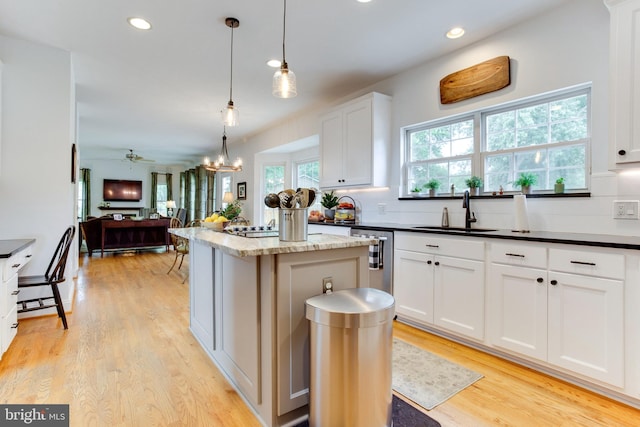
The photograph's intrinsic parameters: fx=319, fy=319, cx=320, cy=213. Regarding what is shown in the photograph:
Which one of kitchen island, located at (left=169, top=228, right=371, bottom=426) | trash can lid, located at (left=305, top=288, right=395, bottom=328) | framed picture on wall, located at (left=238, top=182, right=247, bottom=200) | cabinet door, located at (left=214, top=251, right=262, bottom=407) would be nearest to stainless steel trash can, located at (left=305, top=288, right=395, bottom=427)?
trash can lid, located at (left=305, top=288, right=395, bottom=328)

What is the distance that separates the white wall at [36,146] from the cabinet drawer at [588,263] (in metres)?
4.30

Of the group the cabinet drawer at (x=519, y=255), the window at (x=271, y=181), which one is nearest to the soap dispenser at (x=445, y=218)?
the cabinet drawer at (x=519, y=255)

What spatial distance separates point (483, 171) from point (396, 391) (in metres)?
2.14

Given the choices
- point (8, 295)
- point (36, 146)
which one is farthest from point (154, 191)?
point (8, 295)

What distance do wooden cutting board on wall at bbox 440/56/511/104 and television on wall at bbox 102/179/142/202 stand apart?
10728mm

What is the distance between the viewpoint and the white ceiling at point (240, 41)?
2.46 m

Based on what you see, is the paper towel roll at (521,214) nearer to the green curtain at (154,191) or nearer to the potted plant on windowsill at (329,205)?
the potted plant on windowsill at (329,205)

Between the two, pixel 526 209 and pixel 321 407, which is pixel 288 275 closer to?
pixel 321 407

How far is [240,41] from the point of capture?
2.95 m

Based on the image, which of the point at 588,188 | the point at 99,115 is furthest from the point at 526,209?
the point at 99,115

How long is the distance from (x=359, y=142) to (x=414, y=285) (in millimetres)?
1750

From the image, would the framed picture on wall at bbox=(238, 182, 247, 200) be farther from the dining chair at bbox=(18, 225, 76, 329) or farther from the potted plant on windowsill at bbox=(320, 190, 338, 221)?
the dining chair at bbox=(18, 225, 76, 329)

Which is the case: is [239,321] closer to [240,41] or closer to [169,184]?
[240,41]

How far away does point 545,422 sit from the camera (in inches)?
65.1
